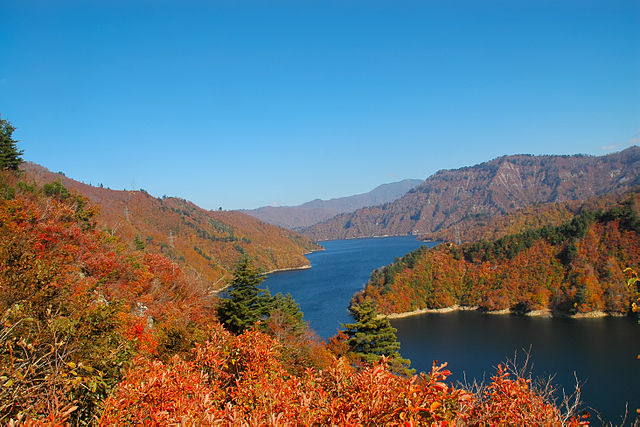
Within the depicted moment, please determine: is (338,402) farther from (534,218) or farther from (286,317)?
(534,218)

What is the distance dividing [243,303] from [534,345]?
32.8 m

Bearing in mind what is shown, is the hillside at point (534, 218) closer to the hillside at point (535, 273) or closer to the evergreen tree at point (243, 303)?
the hillside at point (535, 273)

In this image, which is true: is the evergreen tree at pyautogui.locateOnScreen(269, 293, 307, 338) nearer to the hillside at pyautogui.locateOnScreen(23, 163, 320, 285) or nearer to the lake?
the lake

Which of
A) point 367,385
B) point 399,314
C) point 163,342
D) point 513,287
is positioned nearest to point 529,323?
point 513,287

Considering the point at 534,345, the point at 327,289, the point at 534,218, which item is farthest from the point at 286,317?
the point at 534,218

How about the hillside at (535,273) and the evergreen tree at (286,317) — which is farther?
the hillside at (535,273)

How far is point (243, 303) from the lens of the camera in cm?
1711

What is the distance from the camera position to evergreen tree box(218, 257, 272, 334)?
16.8m

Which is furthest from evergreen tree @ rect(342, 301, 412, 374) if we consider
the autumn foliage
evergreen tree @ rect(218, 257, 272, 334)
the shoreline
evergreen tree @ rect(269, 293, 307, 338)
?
the shoreline

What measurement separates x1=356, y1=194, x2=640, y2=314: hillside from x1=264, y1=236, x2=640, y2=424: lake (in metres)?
3.95

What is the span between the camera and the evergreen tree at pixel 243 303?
16812 mm

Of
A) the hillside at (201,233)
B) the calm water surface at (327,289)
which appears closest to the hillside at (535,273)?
the calm water surface at (327,289)

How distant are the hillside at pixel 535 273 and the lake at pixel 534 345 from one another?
395 centimetres

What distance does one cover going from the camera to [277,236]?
143625mm
